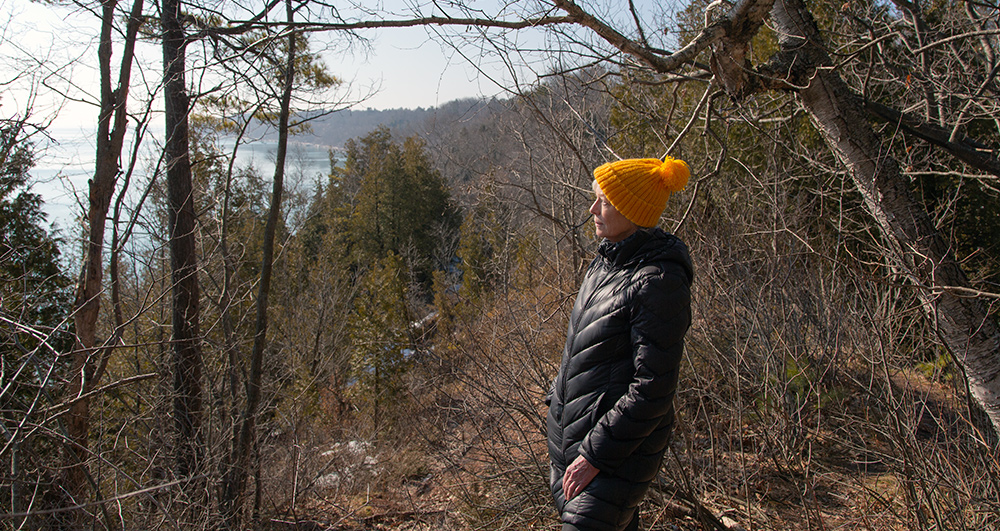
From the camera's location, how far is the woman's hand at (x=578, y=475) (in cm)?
161

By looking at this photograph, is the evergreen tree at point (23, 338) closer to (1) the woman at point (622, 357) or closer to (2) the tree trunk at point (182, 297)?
(2) the tree trunk at point (182, 297)

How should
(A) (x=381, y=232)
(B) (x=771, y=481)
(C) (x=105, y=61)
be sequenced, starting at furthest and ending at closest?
(A) (x=381, y=232), (C) (x=105, y=61), (B) (x=771, y=481)

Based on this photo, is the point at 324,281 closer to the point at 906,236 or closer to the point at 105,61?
the point at 105,61

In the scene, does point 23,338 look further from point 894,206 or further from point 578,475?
point 894,206

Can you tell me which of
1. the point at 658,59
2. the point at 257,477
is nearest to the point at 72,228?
the point at 257,477

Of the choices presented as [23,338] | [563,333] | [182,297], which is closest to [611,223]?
[563,333]

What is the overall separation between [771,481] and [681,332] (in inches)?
99.2

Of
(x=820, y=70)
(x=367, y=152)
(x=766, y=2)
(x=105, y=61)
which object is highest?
(x=367, y=152)

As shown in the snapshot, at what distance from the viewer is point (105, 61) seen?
457 centimetres

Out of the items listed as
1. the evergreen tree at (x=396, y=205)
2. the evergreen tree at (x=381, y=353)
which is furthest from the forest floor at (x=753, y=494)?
the evergreen tree at (x=396, y=205)

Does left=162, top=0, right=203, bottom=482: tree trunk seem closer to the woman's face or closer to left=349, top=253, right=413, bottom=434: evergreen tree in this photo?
the woman's face

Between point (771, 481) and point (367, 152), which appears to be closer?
point (771, 481)

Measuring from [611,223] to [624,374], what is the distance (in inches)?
19.8

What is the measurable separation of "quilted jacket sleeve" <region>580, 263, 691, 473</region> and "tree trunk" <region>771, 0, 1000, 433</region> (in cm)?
154
